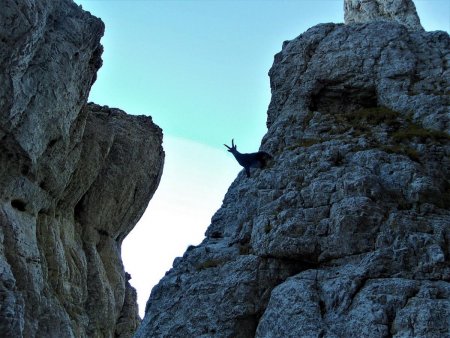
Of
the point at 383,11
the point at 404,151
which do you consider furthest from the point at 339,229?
the point at 383,11

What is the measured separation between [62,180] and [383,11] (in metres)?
26.1

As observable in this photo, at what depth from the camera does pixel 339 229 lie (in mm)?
14422

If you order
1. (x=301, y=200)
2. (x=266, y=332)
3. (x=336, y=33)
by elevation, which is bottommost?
(x=266, y=332)

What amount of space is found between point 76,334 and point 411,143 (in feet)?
90.3

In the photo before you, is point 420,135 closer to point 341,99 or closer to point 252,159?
point 341,99

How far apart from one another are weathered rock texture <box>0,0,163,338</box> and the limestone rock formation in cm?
1983

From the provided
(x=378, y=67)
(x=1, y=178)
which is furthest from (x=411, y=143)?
(x=1, y=178)

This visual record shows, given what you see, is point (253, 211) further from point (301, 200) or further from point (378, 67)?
point (378, 67)

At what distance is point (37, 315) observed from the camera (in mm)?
33406

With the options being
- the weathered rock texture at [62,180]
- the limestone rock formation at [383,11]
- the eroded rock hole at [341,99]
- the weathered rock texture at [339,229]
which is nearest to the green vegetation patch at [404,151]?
the weathered rock texture at [339,229]

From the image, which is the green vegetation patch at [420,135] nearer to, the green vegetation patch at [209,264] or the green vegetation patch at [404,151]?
the green vegetation patch at [404,151]

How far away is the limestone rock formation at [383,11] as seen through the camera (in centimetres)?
3743

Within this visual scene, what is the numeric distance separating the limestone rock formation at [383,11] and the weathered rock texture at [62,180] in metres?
19.8

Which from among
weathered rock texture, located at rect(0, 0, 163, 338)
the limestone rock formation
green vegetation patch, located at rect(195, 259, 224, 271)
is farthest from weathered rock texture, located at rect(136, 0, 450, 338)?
weathered rock texture, located at rect(0, 0, 163, 338)
